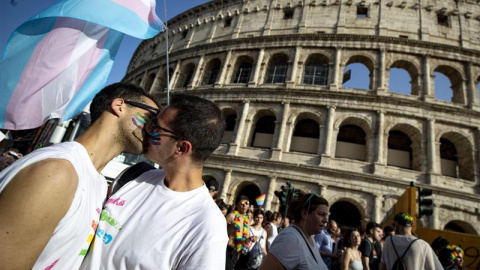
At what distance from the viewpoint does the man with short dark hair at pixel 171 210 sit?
43.6 inches

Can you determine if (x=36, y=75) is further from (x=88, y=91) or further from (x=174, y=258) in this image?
(x=174, y=258)

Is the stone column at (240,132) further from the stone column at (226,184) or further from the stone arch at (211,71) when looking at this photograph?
the stone arch at (211,71)

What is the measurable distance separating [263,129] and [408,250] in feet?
42.0

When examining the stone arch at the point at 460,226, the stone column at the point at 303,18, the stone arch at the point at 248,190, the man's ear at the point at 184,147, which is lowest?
the man's ear at the point at 184,147

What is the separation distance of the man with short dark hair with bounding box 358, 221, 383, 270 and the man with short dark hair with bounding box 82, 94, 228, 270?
4.16 meters

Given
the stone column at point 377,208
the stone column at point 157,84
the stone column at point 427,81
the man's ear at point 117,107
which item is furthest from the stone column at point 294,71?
the man's ear at point 117,107

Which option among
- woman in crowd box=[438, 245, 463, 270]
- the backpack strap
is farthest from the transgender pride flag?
woman in crowd box=[438, 245, 463, 270]

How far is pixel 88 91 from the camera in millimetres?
2680

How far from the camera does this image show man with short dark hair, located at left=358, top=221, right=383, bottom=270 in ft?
13.9

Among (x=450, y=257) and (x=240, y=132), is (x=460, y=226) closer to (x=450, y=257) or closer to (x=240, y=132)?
(x=450, y=257)

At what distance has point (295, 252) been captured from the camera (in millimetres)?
2068

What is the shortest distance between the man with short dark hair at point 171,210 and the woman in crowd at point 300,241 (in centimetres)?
111

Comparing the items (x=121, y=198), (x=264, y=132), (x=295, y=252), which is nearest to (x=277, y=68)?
(x=264, y=132)

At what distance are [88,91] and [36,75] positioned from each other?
51 cm
